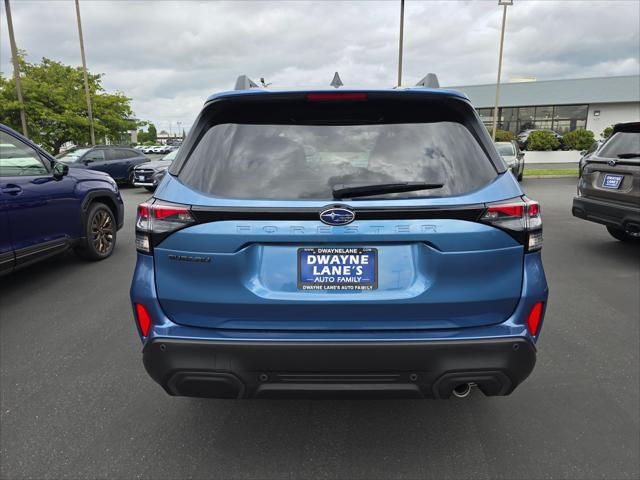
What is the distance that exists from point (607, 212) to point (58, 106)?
1243 inches

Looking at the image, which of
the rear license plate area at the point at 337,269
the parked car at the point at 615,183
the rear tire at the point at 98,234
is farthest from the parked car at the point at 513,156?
the rear license plate area at the point at 337,269

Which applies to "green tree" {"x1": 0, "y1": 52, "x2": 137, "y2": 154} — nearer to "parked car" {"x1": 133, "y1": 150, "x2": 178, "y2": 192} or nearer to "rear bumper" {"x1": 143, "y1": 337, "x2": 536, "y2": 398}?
"parked car" {"x1": 133, "y1": 150, "x2": 178, "y2": 192}

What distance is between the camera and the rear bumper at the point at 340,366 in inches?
79.7

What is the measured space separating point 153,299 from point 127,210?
10376 mm

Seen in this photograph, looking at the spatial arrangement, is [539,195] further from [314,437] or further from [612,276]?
[314,437]

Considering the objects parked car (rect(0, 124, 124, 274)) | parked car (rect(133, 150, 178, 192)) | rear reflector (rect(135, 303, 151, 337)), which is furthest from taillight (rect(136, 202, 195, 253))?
parked car (rect(133, 150, 178, 192))

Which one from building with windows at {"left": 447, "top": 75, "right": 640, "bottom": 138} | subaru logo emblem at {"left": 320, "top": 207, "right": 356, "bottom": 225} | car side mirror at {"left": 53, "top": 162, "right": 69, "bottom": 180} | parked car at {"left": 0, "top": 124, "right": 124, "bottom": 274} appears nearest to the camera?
subaru logo emblem at {"left": 320, "top": 207, "right": 356, "bottom": 225}

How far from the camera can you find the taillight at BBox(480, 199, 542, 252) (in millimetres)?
2025

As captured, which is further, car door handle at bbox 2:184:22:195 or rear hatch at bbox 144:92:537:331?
car door handle at bbox 2:184:22:195

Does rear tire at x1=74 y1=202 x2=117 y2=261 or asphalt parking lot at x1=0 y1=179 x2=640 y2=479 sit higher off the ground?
rear tire at x1=74 y1=202 x2=117 y2=261

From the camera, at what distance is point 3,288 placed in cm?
536

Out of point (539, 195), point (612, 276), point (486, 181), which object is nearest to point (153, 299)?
point (486, 181)

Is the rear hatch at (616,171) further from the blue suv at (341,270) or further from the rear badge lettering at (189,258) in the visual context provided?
the rear badge lettering at (189,258)

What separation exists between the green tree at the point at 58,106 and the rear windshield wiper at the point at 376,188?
30478 mm
